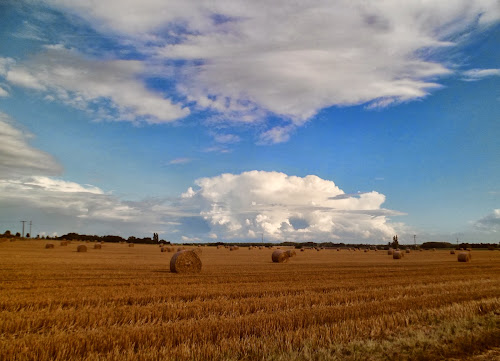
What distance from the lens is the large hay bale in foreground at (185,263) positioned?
21172mm

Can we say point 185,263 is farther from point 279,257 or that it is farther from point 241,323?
point 241,323

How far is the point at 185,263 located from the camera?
21.4 meters

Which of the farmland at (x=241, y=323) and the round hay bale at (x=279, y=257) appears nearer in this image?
the farmland at (x=241, y=323)

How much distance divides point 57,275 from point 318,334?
1414cm

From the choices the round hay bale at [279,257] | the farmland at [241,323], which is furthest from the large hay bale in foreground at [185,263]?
the round hay bale at [279,257]

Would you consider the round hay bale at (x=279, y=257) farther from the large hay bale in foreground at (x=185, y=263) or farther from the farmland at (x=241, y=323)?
the farmland at (x=241, y=323)

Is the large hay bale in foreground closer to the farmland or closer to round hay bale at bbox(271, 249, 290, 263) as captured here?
the farmland

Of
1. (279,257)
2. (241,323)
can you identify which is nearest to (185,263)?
(279,257)

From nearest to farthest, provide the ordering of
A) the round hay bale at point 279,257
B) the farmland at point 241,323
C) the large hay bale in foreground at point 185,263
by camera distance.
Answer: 1. the farmland at point 241,323
2. the large hay bale in foreground at point 185,263
3. the round hay bale at point 279,257

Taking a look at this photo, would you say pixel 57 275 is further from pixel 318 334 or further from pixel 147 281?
pixel 318 334

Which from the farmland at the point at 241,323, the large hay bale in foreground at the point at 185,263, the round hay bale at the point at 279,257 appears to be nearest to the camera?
the farmland at the point at 241,323

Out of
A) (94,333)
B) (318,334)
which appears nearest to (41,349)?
(94,333)

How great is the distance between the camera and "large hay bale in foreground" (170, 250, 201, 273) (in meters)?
21.2

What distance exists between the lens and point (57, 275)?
1717 cm
